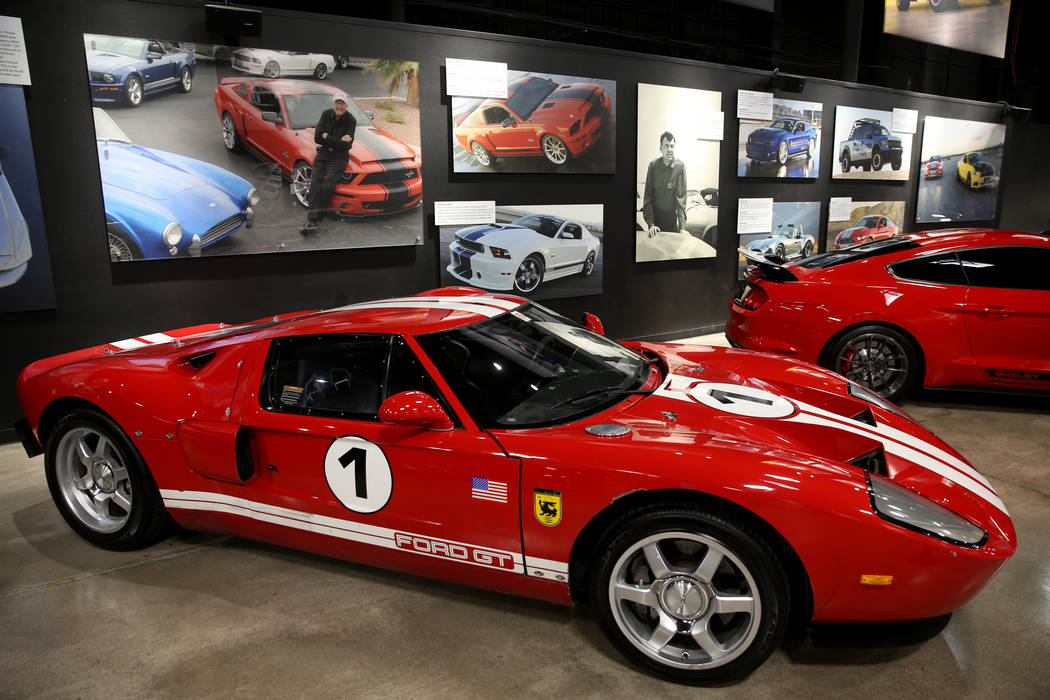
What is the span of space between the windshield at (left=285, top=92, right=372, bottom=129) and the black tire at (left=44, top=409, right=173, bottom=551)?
309 centimetres

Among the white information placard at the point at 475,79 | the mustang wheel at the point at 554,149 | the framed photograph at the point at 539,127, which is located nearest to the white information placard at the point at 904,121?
the framed photograph at the point at 539,127

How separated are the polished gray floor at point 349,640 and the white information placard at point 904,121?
7.53 m

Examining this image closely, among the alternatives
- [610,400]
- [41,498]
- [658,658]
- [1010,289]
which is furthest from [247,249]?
[1010,289]

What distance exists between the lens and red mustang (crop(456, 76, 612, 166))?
19.9 ft

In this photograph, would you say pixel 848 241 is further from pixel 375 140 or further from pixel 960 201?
pixel 375 140

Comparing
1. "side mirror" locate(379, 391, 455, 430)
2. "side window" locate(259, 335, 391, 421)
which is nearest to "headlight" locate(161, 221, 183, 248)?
"side window" locate(259, 335, 391, 421)

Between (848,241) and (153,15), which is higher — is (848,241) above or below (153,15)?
below

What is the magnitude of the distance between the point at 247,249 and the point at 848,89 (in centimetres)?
750

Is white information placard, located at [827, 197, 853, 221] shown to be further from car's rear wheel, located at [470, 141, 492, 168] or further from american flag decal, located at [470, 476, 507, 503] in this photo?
american flag decal, located at [470, 476, 507, 503]

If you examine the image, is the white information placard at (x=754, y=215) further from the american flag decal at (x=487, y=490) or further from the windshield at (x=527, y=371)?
the american flag decal at (x=487, y=490)

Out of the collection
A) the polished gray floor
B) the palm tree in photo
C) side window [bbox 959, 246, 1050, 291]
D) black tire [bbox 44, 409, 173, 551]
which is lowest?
the polished gray floor

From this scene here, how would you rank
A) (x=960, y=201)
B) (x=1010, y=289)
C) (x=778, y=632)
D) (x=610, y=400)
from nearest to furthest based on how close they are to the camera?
(x=778, y=632)
(x=610, y=400)
(x=1010, y=289)
(x=960, y=201)

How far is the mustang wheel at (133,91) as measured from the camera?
4.68 m

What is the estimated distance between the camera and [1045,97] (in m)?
13.4
